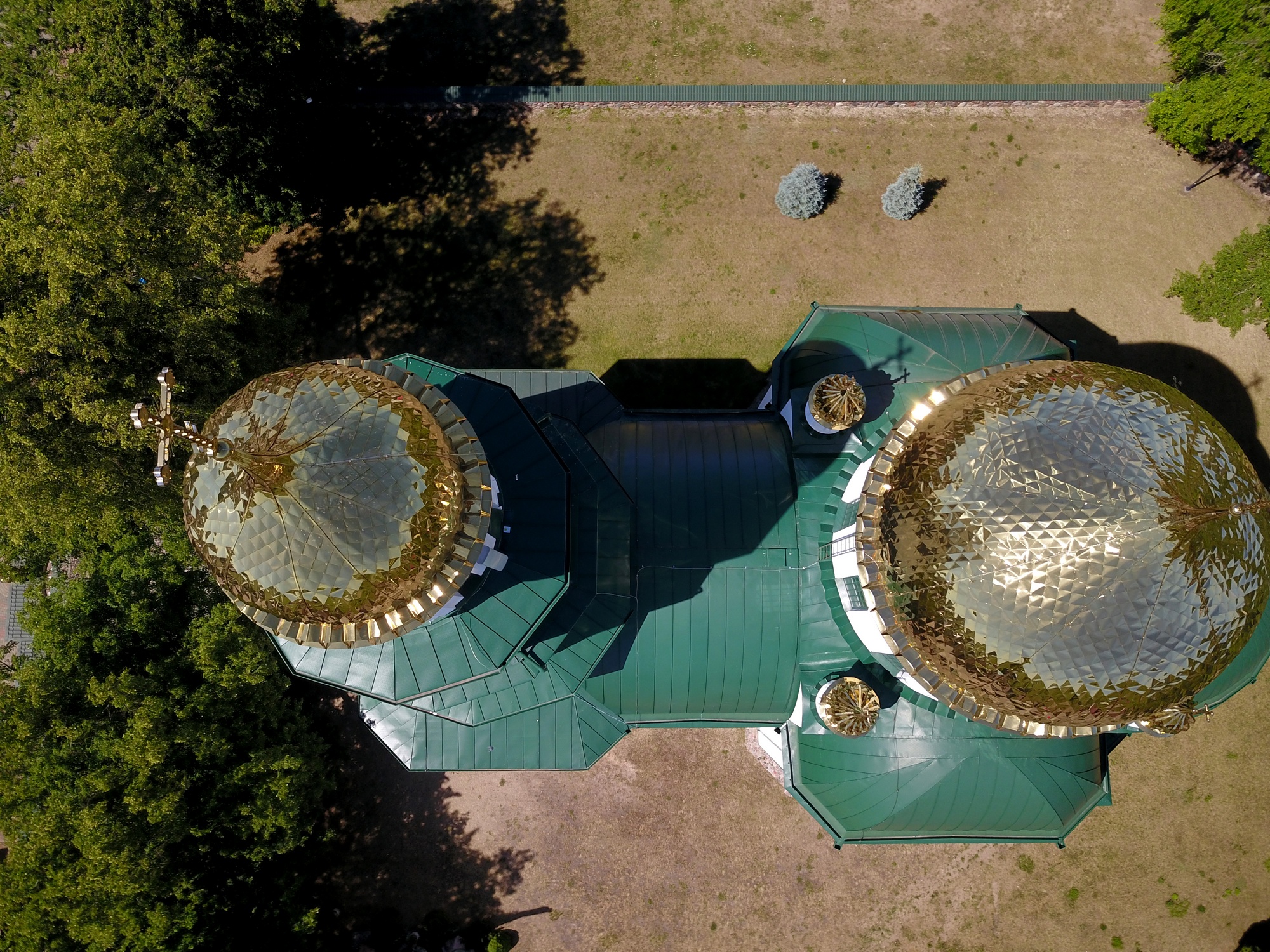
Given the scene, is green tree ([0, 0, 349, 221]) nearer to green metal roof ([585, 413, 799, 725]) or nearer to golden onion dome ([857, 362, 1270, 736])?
green metal roof ([585, 413, 799, 725])

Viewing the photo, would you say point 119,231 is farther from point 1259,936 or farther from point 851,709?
point 1259,936

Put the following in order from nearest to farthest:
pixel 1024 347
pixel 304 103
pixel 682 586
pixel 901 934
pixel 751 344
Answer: pixel 682 586 < pixel 1024 347 < pixel 304 103 < pixel 901 934 < pixel 751 344

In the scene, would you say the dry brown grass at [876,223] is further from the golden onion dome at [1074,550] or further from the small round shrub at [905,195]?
the golden onion dome at [1074,550]

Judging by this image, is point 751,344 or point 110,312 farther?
point 751,344

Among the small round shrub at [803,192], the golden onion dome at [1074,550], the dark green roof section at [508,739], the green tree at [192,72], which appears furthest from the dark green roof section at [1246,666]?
the green tree at [192,72]

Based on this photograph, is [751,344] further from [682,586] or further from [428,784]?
[428,784]

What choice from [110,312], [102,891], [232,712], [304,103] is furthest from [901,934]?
[304,103]

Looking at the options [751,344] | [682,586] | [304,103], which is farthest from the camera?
[751,344]
